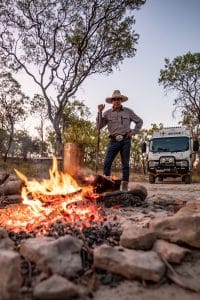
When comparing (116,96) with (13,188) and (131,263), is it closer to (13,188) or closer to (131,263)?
(13,188)

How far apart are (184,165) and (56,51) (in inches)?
407

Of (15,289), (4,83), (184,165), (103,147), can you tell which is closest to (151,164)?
(184,165)

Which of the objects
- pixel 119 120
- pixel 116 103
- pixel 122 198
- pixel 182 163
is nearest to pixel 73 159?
pixel 122 198

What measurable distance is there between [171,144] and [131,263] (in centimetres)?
1460

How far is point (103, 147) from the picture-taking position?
45562 mm

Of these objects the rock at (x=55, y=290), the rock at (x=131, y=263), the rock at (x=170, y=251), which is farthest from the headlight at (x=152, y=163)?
the rock at (x=55, y=290)

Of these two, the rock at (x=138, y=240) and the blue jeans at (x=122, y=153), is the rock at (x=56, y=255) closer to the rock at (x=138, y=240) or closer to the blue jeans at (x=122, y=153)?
the rock at (x=138, y=240)

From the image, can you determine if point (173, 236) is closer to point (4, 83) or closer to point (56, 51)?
point (56, 51)

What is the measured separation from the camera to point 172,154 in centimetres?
1627

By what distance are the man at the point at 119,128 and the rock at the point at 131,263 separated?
379cm

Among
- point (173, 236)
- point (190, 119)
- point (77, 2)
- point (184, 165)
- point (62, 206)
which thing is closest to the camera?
point (173, 236)

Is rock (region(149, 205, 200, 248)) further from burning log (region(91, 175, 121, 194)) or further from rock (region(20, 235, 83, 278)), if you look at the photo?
burning log (region(91, 175, 121, 194))

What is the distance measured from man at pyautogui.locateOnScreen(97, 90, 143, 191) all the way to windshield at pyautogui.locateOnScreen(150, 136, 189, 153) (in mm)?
9962

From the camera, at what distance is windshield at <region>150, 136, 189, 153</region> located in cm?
1648
